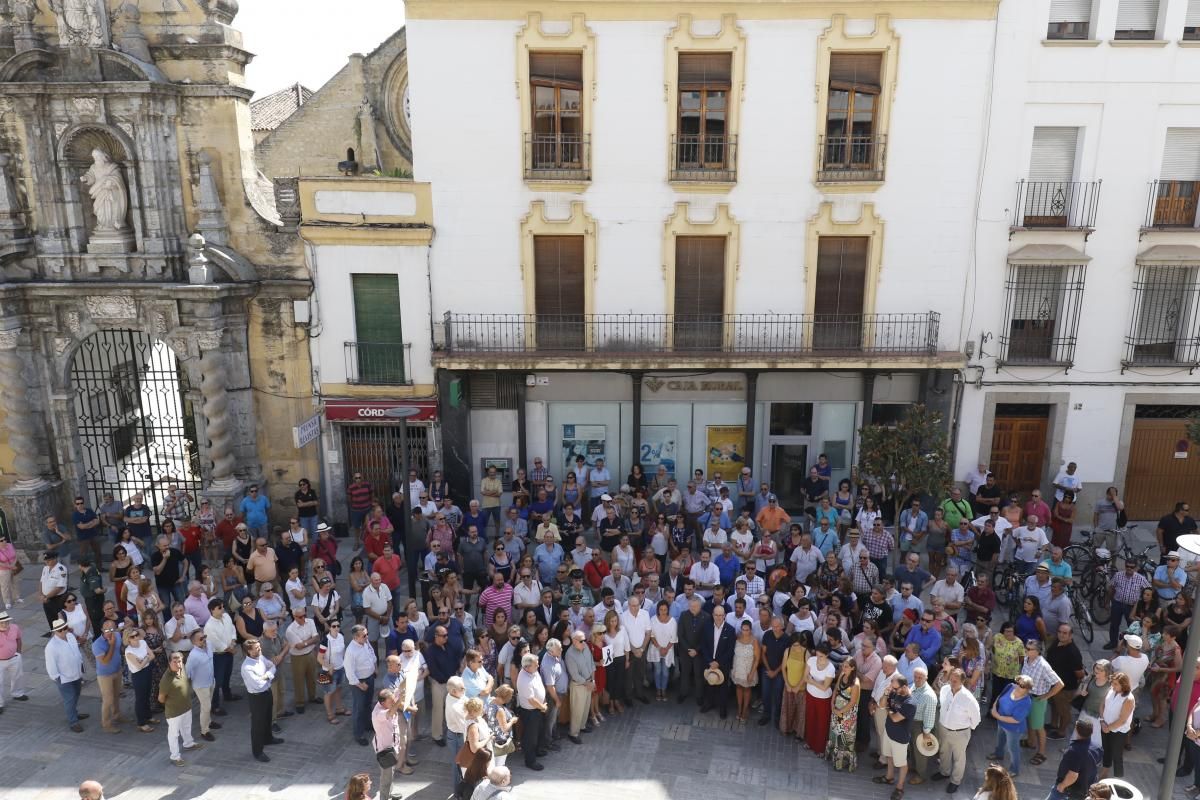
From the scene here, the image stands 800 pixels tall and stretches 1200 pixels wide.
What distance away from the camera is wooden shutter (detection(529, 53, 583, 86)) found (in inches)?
632

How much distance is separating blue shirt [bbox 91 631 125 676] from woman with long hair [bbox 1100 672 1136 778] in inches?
444

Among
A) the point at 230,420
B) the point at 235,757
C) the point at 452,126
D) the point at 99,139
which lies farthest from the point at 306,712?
the point at 99,139

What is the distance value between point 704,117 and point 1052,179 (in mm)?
6604

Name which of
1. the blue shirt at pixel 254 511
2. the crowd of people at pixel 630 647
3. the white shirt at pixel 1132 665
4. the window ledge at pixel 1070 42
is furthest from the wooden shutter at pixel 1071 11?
the blue shirt at pixel 254 511

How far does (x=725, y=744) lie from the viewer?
35.8ft

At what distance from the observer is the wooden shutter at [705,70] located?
16.0 m

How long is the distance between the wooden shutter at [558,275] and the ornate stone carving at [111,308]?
7.45m

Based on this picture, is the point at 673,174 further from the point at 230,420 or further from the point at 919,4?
the point at 230,420

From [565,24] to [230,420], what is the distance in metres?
9.62

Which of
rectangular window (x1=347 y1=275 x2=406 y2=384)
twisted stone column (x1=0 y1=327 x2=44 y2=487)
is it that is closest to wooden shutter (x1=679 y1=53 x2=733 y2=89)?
rectangular window (x1=347 y1=275 x2=406 y2=384)

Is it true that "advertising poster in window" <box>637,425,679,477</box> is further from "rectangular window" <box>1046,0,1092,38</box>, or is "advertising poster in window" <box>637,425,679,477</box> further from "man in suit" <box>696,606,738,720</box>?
"rectangular window" <box>1046,0,1092,38</box>

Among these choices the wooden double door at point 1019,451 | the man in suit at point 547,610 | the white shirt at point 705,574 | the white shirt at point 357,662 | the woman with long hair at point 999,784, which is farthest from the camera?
the wooden double door at point 1019,451

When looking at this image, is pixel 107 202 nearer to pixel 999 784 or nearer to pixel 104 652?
pixel 104 652

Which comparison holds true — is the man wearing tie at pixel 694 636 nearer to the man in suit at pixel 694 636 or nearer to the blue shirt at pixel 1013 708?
the man in suit at pixel 694 636
